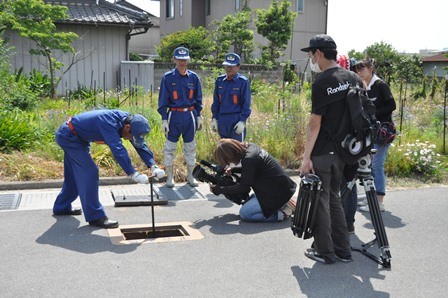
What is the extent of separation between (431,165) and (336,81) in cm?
512

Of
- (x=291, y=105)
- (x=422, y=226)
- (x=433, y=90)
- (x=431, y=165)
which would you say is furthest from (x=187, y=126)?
(x=433, y=90)

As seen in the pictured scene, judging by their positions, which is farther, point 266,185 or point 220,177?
point 220,177

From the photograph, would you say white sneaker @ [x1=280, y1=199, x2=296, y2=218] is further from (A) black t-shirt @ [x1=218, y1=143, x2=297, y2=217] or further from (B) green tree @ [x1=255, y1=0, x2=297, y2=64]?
(B) green tree @ [x1=255, y1=0, x2=297, y2=64]

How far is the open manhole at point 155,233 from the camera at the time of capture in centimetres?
562

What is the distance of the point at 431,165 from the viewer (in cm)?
888

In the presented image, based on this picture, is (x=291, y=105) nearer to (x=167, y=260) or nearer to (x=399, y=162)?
(x=399, y=162)

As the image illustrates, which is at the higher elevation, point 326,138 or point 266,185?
point 326,138

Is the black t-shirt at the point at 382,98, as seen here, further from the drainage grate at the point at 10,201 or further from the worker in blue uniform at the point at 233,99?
the drainage grate at the point at 10,201

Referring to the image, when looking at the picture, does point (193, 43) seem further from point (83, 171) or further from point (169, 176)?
point (83, 171)

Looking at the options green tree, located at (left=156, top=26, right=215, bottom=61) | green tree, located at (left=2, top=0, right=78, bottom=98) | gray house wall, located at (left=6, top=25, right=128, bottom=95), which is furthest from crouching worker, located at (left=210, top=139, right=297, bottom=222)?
green tree, located at (left=156, top=26, right=215, bottom=61)

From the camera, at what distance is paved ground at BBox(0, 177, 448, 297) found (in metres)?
4.35

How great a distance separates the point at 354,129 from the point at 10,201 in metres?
4.67

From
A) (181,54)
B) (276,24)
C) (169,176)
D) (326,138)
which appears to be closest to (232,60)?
(181,54)

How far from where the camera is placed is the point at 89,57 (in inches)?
648
